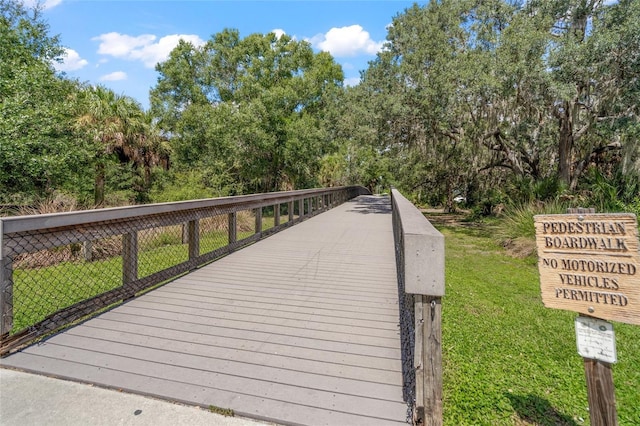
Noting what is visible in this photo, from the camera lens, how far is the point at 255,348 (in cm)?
258

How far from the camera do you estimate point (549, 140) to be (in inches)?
441

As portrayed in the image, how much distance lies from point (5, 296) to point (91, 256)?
4.05 m

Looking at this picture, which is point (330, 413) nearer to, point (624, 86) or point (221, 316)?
point (221, 316)

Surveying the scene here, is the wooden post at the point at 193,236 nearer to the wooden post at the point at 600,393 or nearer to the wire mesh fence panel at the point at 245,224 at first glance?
the wooden post at the point at 600,393

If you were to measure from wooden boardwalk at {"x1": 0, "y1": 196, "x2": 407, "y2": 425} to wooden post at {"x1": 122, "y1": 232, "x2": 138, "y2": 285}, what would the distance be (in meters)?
0.26

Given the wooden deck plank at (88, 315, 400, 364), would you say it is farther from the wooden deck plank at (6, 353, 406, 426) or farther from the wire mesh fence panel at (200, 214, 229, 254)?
the wire mesh fence panel at (200, 214, 229, 254)

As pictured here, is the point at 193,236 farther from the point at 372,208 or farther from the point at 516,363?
the point at 372,208

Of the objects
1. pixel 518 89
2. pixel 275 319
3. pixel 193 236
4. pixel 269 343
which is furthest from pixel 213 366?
pixel 518 89

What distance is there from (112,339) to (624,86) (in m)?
10.5

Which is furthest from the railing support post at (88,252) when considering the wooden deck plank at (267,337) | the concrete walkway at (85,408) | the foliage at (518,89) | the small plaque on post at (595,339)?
the foliage at (518,89)

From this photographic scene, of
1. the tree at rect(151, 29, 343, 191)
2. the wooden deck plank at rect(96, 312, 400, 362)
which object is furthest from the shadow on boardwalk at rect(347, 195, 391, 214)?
the wooden deck plank at rect(96, 312, 400, 362)

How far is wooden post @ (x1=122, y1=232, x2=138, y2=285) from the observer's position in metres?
3.49

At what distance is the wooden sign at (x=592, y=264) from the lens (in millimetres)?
1580

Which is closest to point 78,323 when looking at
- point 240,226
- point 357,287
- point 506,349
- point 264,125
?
point 357,287
